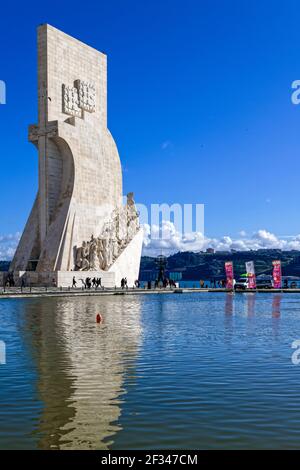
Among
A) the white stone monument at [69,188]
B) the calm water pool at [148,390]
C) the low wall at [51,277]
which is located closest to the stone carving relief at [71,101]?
the white stone monument at [69,188]

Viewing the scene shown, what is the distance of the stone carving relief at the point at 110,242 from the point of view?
130ft

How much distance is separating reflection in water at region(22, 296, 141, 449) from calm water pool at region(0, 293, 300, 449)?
14mm

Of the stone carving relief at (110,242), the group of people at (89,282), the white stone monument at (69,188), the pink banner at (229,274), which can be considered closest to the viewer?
the group of people at (89,282)

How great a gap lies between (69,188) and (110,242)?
188 inches

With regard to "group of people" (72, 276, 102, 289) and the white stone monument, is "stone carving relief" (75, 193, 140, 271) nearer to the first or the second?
the white stone monument

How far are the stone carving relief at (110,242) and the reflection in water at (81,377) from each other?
77.0 ft

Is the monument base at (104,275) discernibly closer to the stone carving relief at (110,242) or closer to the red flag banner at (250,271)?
the stone carving relief at (110,242)

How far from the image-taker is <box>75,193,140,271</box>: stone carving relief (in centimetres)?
3959

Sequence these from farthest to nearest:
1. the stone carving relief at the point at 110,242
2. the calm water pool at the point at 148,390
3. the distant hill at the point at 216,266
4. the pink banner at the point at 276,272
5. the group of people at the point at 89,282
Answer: the distant hill at the point at 216,266 → the pink banner at the point at 276,272 → the stone carving relief at the point at 110,242 → the group of people at the point at 89,282 → the calm water pool at the point at 148,390

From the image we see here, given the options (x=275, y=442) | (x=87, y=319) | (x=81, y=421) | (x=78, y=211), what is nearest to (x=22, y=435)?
(x=81, y=421)

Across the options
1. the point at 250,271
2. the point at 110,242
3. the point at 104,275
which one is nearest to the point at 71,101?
the point at 110,242

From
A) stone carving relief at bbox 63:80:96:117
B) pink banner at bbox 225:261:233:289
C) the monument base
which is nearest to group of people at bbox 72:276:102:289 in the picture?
the monument base

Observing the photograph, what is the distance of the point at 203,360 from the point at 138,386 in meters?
Answer: 2.31

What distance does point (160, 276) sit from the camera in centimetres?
4691
